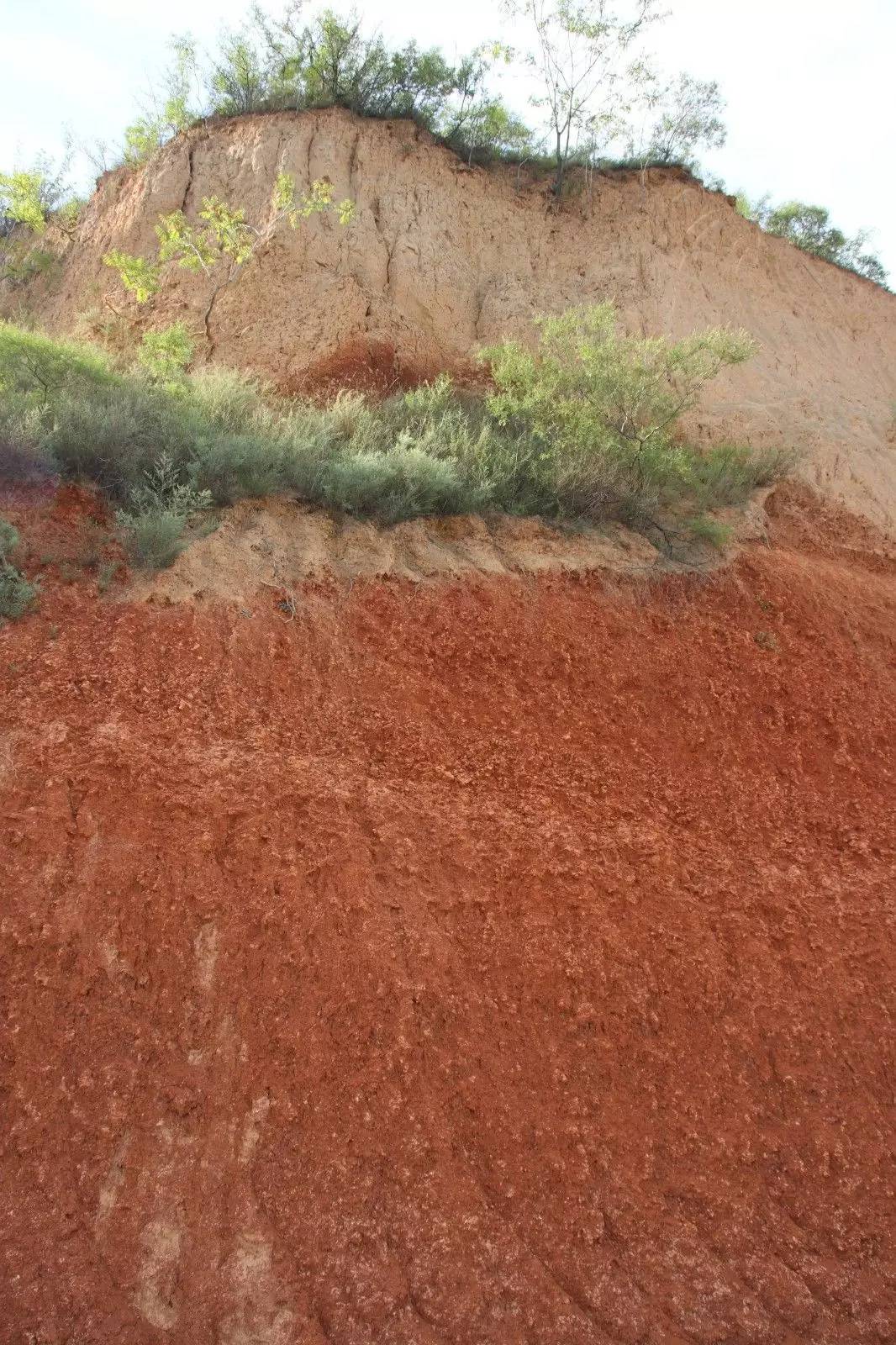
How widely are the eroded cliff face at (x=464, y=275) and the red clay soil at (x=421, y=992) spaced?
5.29 meters

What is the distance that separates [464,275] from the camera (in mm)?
11344

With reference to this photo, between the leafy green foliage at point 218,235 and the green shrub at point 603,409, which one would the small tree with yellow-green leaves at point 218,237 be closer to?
the leafy green foliage at point 218,235

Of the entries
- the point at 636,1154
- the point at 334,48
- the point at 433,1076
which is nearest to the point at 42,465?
the point at 433,1076

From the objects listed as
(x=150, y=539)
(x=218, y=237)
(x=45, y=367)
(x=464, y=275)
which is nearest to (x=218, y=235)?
(x=218, y=237)

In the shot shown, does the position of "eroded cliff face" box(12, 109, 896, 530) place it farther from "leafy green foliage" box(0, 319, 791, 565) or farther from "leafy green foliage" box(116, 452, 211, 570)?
"leafy green foliage" box(116, 452, 211, 570)

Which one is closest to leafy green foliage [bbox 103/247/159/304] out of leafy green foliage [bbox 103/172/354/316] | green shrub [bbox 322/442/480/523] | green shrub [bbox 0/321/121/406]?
leafy green foliage [bbox 103/172/354/316]

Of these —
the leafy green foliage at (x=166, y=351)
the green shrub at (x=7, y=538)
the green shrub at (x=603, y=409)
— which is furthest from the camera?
the leafy green foliage at (x=166, y=351)

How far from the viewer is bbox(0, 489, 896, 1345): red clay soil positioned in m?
3.57

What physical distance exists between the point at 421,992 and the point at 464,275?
31.7 ft

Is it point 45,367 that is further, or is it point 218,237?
point 218,237

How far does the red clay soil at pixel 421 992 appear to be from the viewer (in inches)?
141

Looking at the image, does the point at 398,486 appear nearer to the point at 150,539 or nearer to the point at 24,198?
the point at 150,539

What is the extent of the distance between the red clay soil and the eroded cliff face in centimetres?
529

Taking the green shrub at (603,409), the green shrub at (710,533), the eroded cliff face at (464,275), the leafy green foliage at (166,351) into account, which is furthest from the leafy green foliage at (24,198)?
the green shrub at (710,533)
